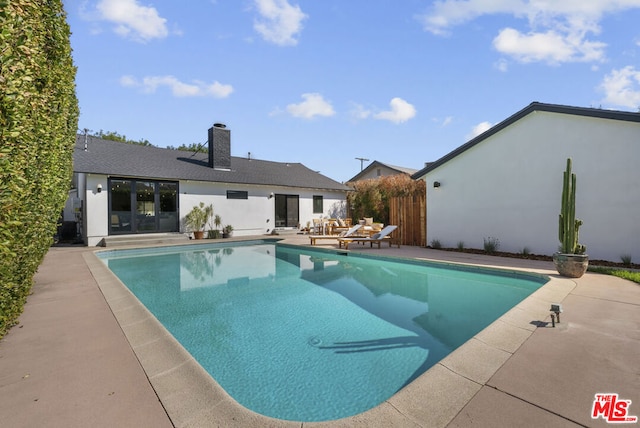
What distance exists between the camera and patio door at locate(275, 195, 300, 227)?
68.3ft

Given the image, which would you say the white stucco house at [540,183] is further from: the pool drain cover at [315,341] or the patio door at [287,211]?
the patio door at [287,211]

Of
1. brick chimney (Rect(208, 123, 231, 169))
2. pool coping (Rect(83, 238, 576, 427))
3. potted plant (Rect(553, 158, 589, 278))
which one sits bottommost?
pool coping (Rect(83, 238, 576, 427))

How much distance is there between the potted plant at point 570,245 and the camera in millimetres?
6258

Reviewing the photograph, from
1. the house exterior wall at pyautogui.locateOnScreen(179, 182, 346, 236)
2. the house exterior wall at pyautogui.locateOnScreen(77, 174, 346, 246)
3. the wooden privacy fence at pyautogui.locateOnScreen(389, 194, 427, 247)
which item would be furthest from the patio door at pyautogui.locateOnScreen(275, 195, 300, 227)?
the wooden privacy fence at pyautogui.locateOnScreen(389, 194, 427, 247)

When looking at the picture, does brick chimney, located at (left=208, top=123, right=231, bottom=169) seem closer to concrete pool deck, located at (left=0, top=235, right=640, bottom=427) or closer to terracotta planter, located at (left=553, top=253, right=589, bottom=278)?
concrete pool deck, located at (left=0, top=235, right=640, bottom=427)

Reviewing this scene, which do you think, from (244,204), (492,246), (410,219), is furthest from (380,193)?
(492,246)

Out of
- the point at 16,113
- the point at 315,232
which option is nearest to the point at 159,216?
the point at 315,232

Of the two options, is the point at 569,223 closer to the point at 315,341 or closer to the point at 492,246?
the point at 492,246

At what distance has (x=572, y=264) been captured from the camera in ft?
20.6

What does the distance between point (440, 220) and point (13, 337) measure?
12.2 m

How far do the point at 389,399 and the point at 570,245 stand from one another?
655 cm

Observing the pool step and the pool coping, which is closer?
the pool coping

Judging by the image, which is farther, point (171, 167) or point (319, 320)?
point (171, 167)

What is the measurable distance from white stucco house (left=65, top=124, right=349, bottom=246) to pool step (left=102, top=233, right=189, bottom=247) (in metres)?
0.43
